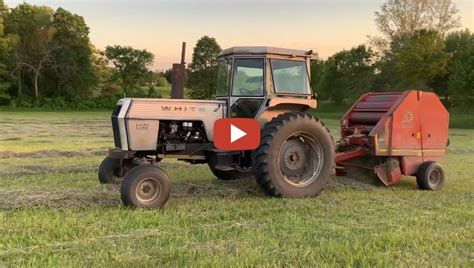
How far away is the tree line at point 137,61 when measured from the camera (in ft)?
139

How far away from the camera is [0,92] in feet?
194

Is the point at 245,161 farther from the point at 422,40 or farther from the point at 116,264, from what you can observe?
the point at 422,40

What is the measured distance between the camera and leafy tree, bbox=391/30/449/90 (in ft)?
133

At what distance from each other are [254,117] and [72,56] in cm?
6150

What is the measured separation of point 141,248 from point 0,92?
60.4 meters

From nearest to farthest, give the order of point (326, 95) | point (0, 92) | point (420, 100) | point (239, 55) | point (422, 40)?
1. point (239, 55)
2. point (420, 100)
3. point (422, 40)
4. point (0, 92)
5. point (326, 95)

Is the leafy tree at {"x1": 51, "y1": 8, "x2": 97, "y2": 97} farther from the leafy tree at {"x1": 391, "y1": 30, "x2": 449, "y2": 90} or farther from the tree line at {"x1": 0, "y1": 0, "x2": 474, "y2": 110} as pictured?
the leafy tree at {"x1": 391, "y1": 30, "x2": 449, "y2": 90}

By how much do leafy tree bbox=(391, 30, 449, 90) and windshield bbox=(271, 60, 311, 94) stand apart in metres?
35.1

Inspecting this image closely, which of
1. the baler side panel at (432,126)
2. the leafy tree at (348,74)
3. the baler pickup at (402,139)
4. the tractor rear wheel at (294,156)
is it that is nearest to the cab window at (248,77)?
the tractor rear wheel at (294,156)

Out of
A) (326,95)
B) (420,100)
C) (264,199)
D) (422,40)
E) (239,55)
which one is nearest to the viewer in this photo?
(264,199)

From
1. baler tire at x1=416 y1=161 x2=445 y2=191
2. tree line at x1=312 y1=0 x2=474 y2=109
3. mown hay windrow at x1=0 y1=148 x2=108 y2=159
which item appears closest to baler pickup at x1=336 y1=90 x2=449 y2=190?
baler tire at x1=416 y1=161 x2=445 y2=191

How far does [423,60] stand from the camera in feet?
134

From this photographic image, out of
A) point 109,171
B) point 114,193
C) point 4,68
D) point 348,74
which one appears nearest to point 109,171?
point 109,171

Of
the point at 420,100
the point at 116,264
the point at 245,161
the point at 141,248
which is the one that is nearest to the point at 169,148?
the point at 245,161
